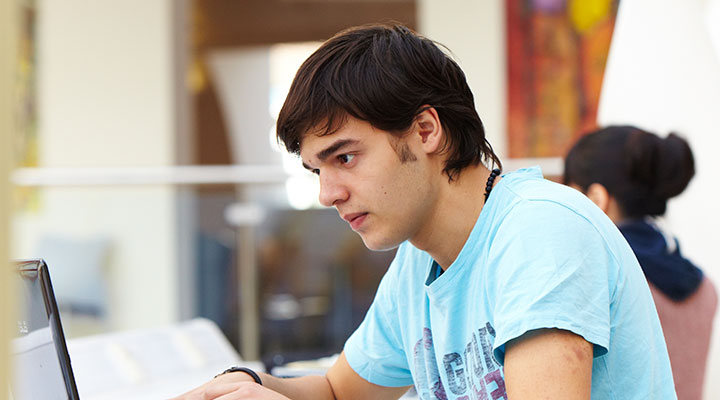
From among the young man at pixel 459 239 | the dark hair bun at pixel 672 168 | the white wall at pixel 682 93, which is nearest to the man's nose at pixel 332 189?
the young man at pixel 459 239

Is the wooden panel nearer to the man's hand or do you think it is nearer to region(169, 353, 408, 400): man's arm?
region(169, 353, 408, 400): man's arm

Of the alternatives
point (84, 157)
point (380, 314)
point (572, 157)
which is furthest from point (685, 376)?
point (84, 157)

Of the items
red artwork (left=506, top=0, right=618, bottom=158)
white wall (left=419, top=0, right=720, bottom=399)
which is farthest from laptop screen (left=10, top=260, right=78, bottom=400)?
red artwork (left=506, top=0, right=618, bottom=158)

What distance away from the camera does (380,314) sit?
122cm

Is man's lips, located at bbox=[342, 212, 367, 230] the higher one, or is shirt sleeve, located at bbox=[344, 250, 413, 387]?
man's lips, located at bbox=[342, 212, 367, 230]

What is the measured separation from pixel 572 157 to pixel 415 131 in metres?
0.77

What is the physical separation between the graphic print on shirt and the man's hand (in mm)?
223

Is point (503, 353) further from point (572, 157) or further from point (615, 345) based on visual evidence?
point (572, 157)

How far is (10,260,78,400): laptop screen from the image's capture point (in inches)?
33.3

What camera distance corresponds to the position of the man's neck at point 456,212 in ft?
3.36

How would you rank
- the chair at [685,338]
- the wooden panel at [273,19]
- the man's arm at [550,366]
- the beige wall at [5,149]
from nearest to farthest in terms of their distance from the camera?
the beige wall at [5,149], the man's arm at [550,366], the chair at [685,338], the wooden panel at [273,19]

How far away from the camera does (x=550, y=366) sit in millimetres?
769

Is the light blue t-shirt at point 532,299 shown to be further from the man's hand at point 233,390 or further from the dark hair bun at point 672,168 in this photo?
the dark hair bun at point 672,168

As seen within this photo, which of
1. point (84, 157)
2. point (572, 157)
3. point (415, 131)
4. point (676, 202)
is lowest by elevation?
point (84, 157)
